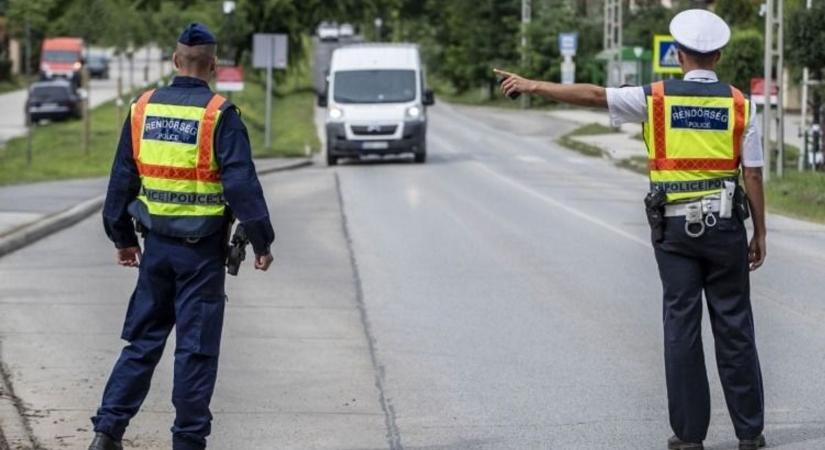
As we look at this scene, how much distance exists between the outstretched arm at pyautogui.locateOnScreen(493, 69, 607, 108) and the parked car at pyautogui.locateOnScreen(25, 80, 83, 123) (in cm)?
4920

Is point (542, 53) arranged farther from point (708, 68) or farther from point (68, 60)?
point (708, 68)

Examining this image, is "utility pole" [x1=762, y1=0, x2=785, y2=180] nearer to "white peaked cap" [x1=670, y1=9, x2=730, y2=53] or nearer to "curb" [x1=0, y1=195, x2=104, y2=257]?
"curb" [x1=0, y1=195, x2=104, y2=257]

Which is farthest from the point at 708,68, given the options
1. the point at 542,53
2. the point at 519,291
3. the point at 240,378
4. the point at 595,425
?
the point at 542,53

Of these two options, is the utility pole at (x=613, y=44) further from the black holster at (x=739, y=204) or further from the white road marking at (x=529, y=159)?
the black holster at (x=739, y=204)

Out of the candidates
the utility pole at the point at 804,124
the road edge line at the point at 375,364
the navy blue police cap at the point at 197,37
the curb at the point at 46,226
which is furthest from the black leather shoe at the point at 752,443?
the utility pole at the point at 804,124

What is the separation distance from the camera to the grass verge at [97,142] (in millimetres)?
32406

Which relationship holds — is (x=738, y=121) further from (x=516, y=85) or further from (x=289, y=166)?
(x=289, y=166)

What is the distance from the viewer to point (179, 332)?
7.02 m

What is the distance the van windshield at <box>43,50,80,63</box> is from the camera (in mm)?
80125

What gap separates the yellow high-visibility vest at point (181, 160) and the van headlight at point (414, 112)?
1170 inches

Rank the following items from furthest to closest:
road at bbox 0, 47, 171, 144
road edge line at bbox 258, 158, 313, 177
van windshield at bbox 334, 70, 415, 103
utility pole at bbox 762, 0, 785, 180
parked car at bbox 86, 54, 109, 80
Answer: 1. parked car at bbox 86, 54, 109, 80
2. road at bbox 0, 47, 171, 144
3. van windshield at bbox 334, 70, 415, 103
4. road edge line at bbox 258, 158, 313, 177
5. utility pole at bbox 762, 0, 785, 180

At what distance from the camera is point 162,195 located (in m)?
7.02

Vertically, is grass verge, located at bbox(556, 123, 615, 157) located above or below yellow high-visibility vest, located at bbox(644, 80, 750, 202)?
below

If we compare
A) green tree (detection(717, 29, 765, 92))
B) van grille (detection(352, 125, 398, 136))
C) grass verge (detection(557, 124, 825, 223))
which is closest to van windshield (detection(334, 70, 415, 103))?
van grille (detection(352, 125, 398, 136))
